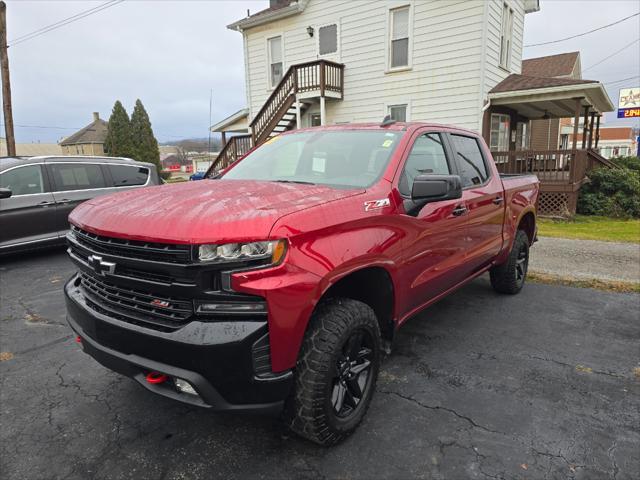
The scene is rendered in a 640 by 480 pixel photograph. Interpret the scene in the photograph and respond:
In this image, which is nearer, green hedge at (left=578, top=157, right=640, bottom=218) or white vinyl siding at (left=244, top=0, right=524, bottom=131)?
green hedge at (left=578, top=157, right=640, bottom=218)

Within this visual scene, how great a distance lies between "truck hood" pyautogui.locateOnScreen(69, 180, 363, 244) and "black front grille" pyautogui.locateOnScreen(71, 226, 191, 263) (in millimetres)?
36

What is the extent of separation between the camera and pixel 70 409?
2.86m

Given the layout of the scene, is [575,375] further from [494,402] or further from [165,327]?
[165,327]

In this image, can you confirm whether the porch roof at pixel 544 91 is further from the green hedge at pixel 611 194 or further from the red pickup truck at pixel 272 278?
the red pickup truck at pixel 272 278

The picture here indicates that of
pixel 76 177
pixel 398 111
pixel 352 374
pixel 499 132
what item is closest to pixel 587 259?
pixel 352 374

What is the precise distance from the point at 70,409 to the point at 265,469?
4.81ft

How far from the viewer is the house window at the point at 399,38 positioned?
516 inches

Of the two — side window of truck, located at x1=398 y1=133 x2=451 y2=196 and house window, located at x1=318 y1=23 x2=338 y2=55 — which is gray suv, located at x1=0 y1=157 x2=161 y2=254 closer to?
side window of truck, located at x1=398 y1=133 x2=451 y2=196

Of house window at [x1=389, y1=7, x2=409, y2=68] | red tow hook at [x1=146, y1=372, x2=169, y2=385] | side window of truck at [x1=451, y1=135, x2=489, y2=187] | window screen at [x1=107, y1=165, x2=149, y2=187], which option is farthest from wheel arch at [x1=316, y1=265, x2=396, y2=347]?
house window at [x1=389, y1=7, x2=409, y2=68]

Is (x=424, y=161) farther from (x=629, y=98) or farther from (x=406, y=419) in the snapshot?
(x=629, y=98)

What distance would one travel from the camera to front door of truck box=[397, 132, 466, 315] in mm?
2939

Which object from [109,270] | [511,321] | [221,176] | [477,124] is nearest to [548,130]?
[477,124]

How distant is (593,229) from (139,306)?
10.5 metres

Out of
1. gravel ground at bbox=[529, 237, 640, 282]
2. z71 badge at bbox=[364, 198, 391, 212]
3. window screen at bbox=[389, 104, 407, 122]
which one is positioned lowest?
gravel ground at bbox=[529, 237, 640, 282]
